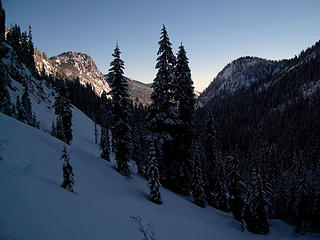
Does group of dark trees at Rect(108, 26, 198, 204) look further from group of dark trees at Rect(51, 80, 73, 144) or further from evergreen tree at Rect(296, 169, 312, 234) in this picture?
group of dark trees at Rect(51, 80, 73, 144)

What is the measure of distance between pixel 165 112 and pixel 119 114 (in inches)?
226

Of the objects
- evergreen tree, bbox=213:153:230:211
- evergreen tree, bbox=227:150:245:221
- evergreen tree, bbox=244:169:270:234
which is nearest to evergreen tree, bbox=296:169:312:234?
evergreen tree, bbox=244:169:270:234

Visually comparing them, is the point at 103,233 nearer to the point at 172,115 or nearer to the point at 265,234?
the point at 172,115

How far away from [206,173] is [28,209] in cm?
3208

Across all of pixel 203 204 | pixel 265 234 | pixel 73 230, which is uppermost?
pixel 73 230

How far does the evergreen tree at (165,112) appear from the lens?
22359 millimetres

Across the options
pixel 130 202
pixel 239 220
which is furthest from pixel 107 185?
pixel 239 220

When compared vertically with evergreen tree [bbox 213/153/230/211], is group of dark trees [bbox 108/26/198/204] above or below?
above

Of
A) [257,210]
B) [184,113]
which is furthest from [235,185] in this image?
[184,113]

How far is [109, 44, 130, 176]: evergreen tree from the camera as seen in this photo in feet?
78.3

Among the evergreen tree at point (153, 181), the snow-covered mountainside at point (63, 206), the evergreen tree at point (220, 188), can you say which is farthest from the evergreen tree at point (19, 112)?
the evergreen tree at point (220, 188)

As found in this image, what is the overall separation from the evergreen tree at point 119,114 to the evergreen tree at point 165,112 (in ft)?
10.9

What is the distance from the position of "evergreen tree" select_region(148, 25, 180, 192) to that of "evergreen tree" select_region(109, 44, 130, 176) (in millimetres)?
3314

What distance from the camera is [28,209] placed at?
7570mm
